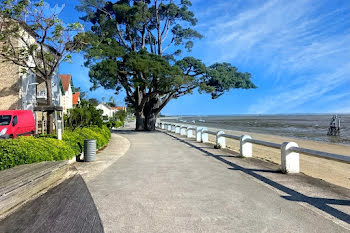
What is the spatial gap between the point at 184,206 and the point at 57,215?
2.12m

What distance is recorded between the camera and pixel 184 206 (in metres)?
4.80

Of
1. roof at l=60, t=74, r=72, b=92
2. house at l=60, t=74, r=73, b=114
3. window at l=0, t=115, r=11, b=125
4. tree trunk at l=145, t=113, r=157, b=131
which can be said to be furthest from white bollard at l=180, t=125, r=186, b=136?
roof at l=60, t=74, r=72, b=92

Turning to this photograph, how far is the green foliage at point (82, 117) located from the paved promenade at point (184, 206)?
10910 millimetres

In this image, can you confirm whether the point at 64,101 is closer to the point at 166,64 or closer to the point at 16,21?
the point at 166,64

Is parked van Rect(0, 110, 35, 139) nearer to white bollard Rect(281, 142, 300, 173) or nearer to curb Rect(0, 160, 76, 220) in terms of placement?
curb Rect(0, 160, 76, 220)

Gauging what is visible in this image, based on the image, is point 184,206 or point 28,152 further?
point 28,152

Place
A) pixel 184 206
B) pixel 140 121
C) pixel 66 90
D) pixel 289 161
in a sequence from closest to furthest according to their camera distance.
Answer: pixel 184 206
pixel 289 161
pixel 140 121
pixel 66 90

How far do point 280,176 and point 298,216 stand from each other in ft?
9.99

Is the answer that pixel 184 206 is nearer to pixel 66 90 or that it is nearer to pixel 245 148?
pixel 245 148

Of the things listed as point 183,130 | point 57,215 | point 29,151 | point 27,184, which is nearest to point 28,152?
point 29,151

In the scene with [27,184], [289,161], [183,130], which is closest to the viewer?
[27,184]

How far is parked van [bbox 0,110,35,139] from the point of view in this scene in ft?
43.2

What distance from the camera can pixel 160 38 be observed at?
35219mm

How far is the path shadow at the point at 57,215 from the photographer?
387cm
